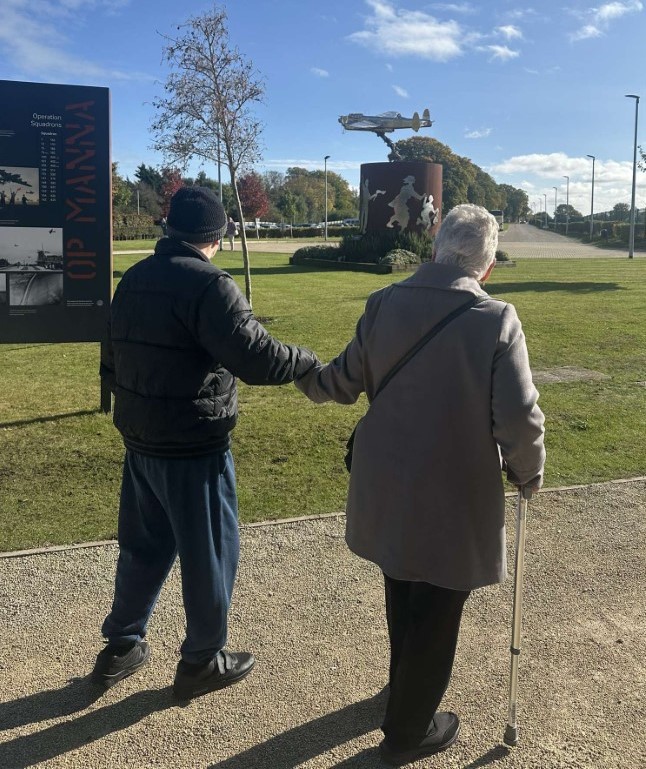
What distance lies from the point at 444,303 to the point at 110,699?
6.57 ft

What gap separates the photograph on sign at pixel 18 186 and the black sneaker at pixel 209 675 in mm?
4788

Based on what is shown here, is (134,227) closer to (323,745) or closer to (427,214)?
(427,214)

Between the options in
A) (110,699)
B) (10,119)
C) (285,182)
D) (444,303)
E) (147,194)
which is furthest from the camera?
(285,182)

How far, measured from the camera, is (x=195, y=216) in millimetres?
2717

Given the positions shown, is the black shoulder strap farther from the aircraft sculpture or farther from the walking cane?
the aircraft sculpture

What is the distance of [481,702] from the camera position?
287cm

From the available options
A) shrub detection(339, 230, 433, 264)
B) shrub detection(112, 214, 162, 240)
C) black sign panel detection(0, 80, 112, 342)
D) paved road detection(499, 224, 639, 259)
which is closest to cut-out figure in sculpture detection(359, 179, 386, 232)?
shrub detection(339, 230, 433, 264)

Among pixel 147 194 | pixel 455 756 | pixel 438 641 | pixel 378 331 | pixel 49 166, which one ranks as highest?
pixel 147 194

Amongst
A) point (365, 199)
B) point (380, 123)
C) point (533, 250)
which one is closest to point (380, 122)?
point (380, 123)

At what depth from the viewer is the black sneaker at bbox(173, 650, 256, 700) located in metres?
2.85

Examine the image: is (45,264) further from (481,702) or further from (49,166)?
(481,702)

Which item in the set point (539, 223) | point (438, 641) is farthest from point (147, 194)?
point (539, 223)

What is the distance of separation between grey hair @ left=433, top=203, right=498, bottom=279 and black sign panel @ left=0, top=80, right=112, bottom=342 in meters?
4.80

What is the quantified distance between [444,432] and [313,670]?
1326 millimetres
